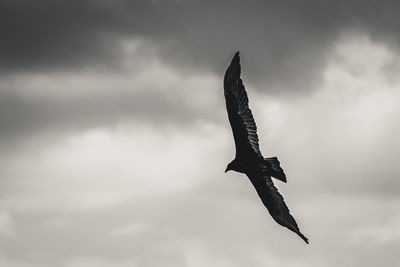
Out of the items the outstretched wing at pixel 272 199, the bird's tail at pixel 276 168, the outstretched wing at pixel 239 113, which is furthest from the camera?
the outstretched wing at pixel 272 199

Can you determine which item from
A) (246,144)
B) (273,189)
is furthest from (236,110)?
(273,189)

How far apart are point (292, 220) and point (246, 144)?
455cm

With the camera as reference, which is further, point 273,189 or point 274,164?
point 273,189

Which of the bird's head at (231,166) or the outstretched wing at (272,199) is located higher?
the bird's head at (231,166)

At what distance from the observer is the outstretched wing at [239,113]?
105 ft

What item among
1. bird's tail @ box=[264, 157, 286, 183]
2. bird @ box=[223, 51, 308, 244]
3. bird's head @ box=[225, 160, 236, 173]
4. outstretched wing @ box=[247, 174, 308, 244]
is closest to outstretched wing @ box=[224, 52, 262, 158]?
bird @ box=[223, 51, 308, 244]

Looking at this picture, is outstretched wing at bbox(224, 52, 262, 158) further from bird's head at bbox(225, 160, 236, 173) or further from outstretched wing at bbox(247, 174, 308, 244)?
outstretched wing at bbox(247, 174, 308, 244)

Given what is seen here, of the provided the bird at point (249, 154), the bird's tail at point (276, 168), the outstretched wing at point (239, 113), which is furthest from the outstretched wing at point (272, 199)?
the bird's tail at point (276, 168)

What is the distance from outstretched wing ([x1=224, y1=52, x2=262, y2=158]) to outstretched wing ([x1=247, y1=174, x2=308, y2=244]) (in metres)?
2.02

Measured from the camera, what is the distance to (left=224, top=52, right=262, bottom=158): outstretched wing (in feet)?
105

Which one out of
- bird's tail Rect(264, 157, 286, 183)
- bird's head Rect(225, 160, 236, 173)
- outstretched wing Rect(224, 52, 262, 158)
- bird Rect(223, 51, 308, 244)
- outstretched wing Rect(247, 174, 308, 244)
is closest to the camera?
outstretched wing Rect(224, 52, 262, 158)

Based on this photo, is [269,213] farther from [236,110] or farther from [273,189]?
[236,110]

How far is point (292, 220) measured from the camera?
35031 mm

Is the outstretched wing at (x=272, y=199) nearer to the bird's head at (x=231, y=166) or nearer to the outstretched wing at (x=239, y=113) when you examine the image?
the bird's head at (x=231, y=166)
